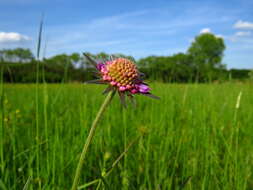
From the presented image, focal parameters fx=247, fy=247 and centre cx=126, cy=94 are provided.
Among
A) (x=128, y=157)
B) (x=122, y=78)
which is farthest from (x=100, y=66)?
(x=128, y=157)

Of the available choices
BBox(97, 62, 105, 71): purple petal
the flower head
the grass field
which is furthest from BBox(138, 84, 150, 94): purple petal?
the grass field

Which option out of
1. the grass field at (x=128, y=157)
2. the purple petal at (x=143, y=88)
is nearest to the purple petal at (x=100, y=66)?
the purple petal at (x=143, y=88)

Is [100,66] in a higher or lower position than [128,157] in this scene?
higher

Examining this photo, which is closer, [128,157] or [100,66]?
[100,66]

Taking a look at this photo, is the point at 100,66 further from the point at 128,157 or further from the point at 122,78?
the point at 128,157

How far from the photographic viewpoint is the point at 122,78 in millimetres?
549

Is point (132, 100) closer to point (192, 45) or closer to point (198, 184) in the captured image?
point (198, 184)

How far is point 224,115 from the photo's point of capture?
2.63 meters

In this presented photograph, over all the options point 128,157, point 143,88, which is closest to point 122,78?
point 143,88

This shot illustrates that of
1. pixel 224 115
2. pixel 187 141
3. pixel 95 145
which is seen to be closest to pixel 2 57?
pixel 95 145

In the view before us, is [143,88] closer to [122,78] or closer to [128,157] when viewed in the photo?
[122,78]

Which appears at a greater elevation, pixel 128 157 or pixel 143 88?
pixel 143 88

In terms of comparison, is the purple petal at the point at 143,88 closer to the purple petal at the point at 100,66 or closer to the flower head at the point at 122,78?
the flower head at the point at 122,78

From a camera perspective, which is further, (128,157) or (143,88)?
(128,157)
